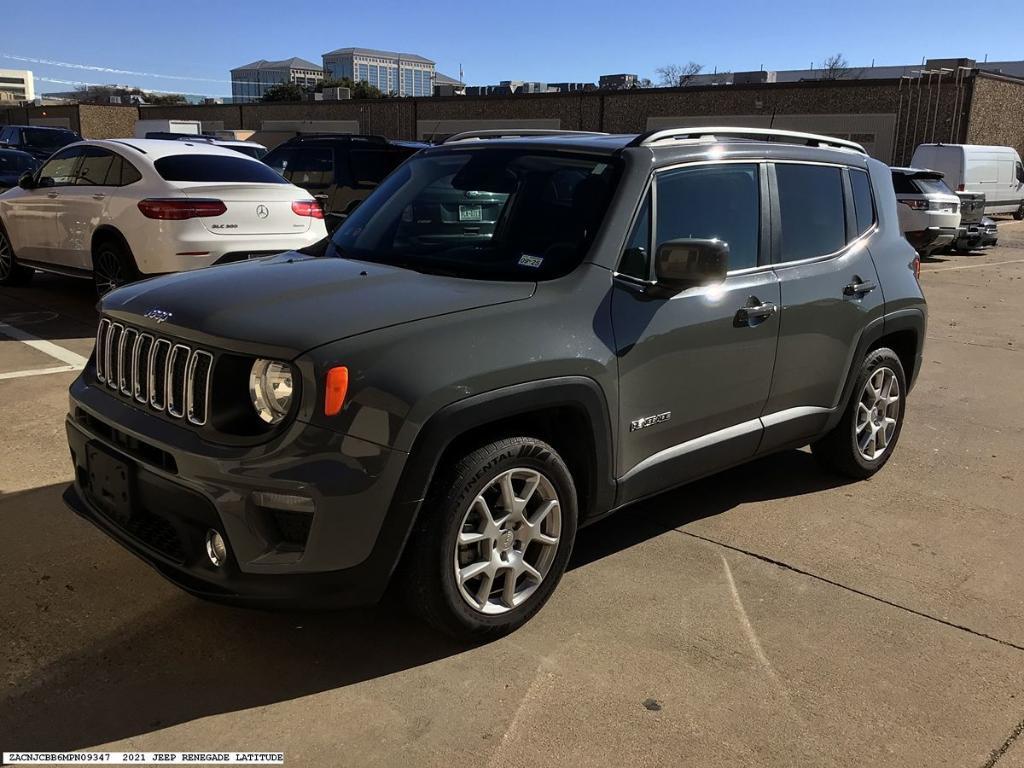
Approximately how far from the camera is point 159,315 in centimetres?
313

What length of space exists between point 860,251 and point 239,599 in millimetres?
3562

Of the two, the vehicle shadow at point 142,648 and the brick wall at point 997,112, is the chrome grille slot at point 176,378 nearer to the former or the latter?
the vehicle shadow at point 142,648

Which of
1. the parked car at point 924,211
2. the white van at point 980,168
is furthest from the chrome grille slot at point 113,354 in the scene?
the white van at point 980,168

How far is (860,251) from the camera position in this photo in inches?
185

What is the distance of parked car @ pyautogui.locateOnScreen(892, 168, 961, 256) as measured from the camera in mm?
17250

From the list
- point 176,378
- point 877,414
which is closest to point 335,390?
point 176,378

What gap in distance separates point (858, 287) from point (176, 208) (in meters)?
5.71

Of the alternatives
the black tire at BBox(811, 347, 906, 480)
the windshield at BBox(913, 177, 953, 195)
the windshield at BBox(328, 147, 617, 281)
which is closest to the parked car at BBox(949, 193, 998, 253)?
the windshield at BBox(913, 177, 953, 195)

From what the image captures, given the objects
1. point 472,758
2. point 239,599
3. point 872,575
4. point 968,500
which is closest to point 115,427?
point 239,599

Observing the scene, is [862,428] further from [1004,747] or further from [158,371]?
[158,371]

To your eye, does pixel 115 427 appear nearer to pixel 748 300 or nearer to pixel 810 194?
pixel 748 300

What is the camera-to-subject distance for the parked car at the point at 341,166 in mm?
12312

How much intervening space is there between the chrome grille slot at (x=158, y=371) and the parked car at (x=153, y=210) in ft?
16.5

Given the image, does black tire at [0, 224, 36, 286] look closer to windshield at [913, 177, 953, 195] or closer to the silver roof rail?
the silver roof rail
